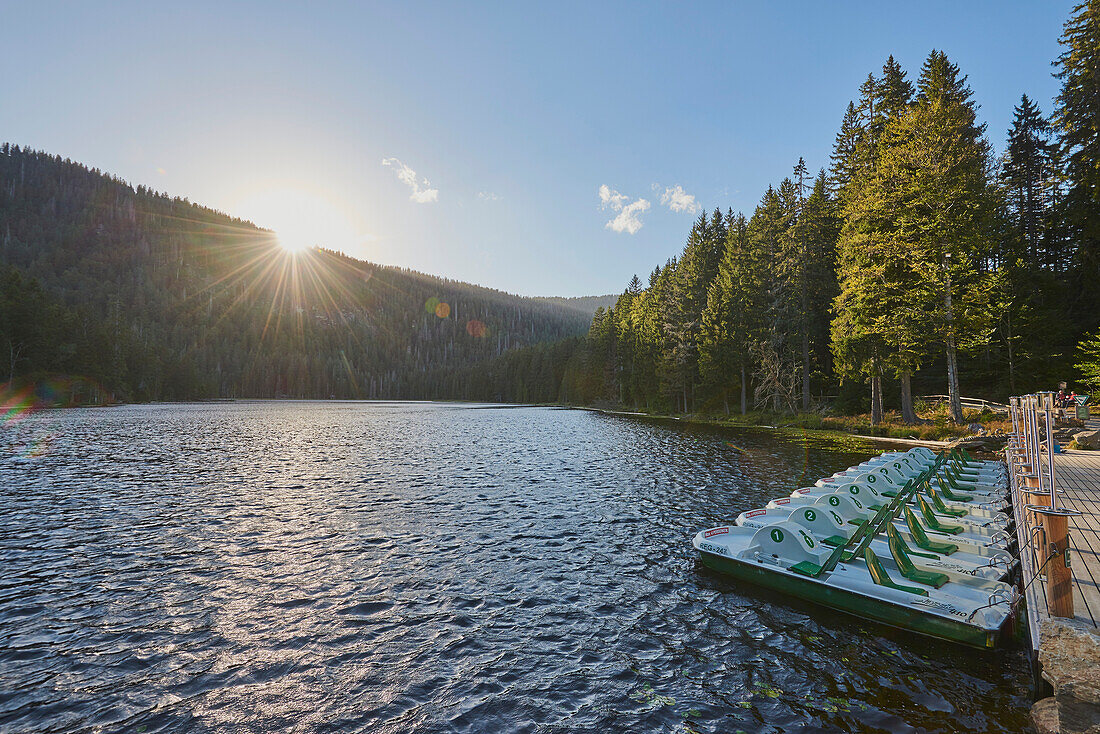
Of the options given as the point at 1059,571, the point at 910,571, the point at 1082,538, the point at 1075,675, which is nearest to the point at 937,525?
the point at 1082,538

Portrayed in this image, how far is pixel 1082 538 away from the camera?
990 cm

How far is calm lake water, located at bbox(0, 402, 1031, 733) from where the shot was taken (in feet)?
22.2

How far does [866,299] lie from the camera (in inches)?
1339

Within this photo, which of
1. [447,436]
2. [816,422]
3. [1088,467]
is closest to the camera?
[1088,467]

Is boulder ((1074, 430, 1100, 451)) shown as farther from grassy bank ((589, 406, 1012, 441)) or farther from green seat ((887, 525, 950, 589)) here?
green seat ((887, 525, 950, 589))

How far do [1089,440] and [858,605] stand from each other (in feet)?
66.1

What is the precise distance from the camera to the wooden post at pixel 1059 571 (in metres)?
6.66

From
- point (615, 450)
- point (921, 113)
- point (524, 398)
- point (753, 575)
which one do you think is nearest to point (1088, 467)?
point (753, 575)

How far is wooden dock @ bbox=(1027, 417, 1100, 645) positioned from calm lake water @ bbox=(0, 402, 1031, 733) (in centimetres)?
140

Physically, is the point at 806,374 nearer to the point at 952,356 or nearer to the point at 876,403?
the point at 876,403

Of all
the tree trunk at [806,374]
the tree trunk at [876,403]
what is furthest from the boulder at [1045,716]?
the tree trunk at [806,374]

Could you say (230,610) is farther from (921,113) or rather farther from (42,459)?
(921,113)

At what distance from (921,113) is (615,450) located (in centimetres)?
3031

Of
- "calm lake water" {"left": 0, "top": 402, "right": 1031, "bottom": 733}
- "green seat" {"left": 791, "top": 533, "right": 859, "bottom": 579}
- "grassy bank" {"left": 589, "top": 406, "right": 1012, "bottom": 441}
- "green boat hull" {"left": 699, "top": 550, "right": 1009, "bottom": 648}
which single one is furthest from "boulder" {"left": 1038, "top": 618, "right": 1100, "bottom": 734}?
"grassy bank" {"left": 589, "top": 406, "right": 1012, "bottom": 441}
